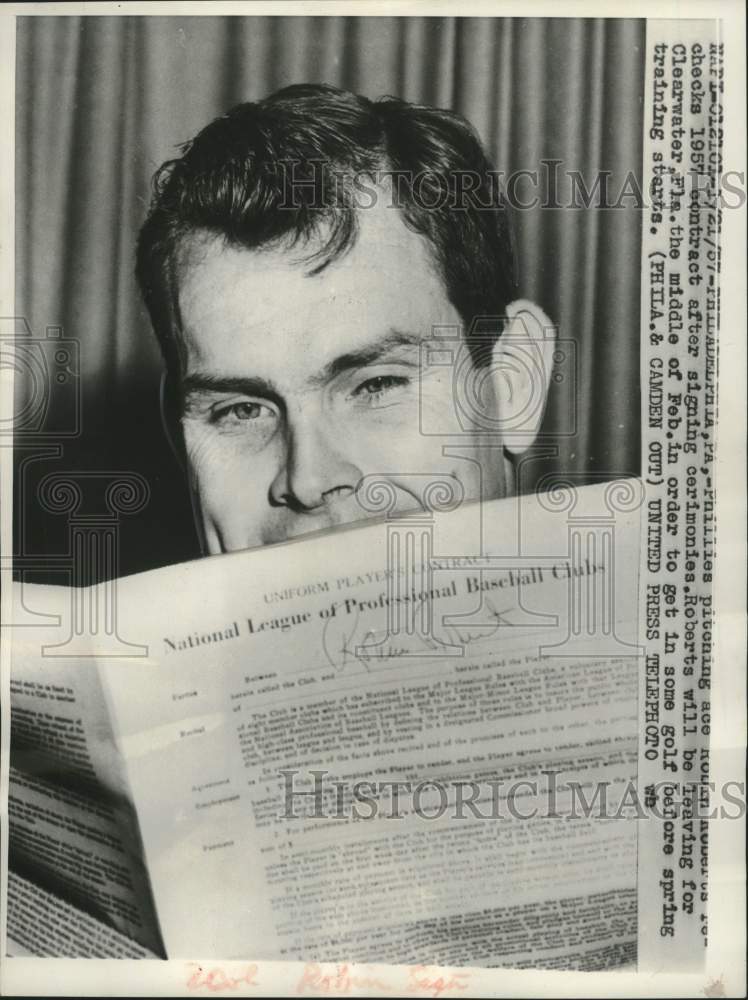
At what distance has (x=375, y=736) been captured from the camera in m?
0.87

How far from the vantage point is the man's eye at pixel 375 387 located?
848 mm

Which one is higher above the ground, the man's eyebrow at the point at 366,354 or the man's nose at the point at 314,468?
the man's eyebrow at the point at 366,354

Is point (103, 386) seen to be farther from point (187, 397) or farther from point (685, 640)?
point (685, 640)

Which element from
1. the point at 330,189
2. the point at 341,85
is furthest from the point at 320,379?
the point at 341,85

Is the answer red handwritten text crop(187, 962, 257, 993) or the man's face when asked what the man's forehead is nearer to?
the man's face

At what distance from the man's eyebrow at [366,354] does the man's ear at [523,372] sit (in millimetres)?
96

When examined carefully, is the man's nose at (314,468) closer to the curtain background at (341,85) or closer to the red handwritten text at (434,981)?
the curtain background at (341,85)

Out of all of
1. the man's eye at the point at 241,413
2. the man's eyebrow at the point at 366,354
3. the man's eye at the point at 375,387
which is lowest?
the man's eye at the point at 241,413

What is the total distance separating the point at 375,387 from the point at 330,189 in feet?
0.64

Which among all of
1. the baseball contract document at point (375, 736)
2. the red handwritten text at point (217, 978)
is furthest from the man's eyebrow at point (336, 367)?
the red handwritten text at point (217, 978)

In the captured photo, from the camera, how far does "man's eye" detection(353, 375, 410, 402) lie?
2.78 feet
